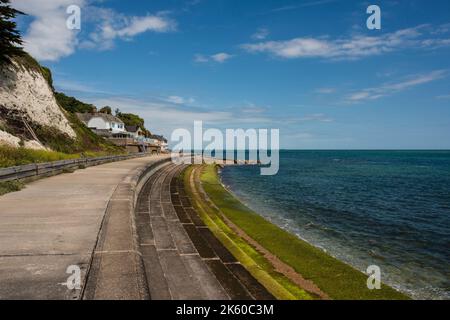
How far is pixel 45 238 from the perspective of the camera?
263 inches

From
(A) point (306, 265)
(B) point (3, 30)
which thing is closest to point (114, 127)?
(B) point (3, 30)

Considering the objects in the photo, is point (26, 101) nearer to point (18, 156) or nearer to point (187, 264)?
point (18, 156)

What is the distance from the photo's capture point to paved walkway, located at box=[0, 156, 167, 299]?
4586 mm

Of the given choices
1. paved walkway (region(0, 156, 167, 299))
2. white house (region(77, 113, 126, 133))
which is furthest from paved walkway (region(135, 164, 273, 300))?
white house (region(77, 113, 126, 133))

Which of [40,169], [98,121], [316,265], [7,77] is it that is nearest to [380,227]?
[316,265]

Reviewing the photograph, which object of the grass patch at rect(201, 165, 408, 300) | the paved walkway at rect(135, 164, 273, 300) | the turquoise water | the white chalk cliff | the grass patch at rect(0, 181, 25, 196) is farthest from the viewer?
the white chalk cliff

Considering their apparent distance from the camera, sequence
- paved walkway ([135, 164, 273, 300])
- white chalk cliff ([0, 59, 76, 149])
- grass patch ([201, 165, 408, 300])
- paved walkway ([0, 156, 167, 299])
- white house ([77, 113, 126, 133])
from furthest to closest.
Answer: white house ([77, 113, 126, 133]) → white chalk cliff ([0, 59, 76, 149]) → grass patch ([201, 165, 408, 300]) → paved walkway ([135, 164, 273, 300]) → paved walkway ([0, 156, 167, 299])

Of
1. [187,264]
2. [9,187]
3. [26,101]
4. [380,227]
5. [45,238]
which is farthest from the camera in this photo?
→ [26,101]

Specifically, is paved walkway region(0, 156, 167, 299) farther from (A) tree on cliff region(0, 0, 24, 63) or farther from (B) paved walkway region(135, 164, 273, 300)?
(A) tree on cliff region(0, 0, 24, 63)

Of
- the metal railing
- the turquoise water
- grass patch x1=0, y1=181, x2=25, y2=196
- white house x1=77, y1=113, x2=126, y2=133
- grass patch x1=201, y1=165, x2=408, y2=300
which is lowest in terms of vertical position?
the turquoise water

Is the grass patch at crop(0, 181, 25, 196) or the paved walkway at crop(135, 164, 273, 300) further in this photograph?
the grass patch at crop(0, 181, 25, 196)

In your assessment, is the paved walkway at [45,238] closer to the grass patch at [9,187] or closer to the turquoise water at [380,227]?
the grass patch at [9,187]
